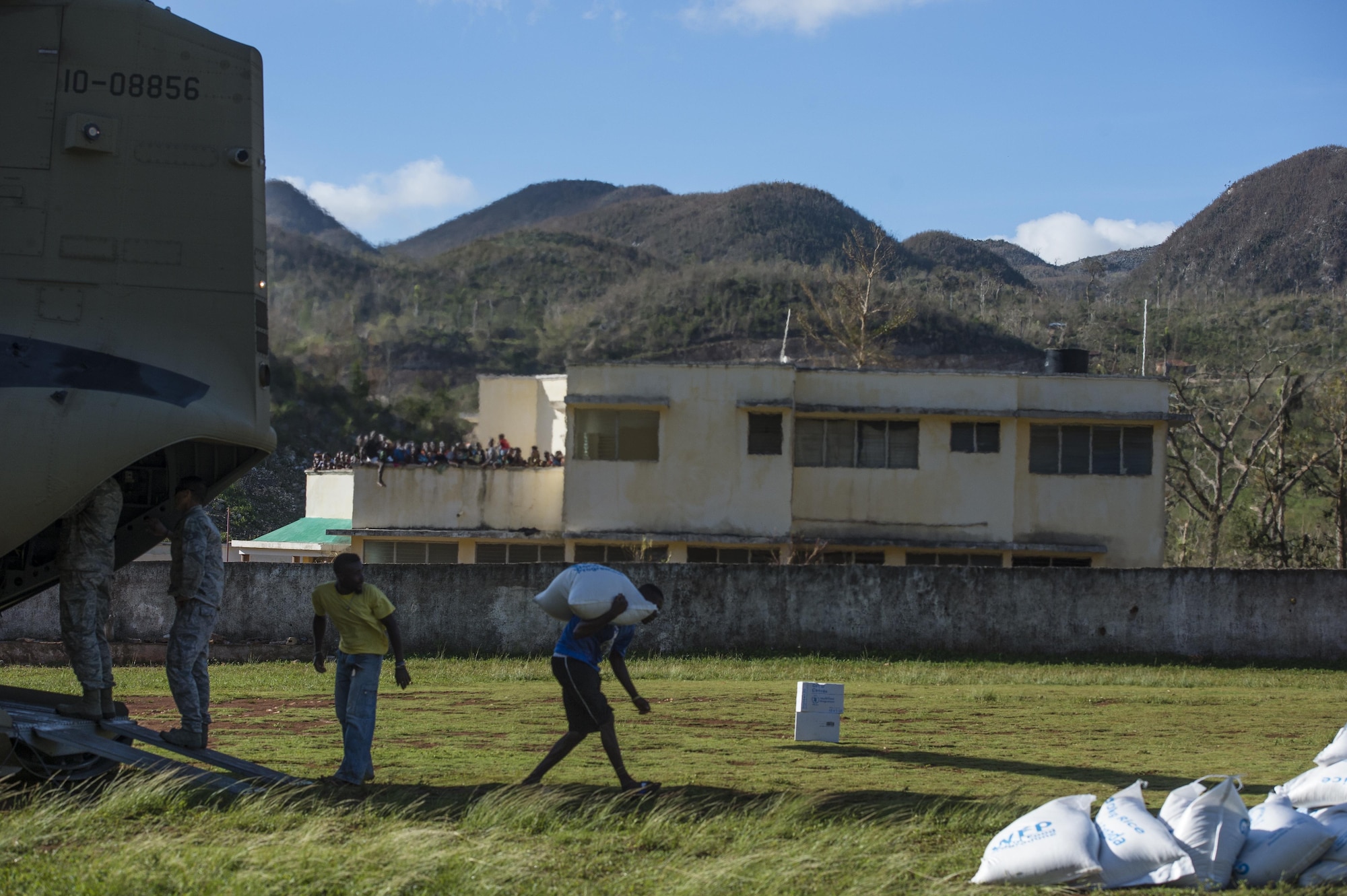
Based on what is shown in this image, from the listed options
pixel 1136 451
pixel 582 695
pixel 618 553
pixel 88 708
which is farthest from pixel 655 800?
pixel 1136 451

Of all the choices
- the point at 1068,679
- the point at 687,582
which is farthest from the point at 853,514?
the point at 1068,679

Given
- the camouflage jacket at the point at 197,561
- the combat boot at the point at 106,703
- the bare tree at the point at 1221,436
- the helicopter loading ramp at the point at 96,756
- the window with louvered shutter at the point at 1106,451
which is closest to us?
the helicopter loading ramp at the point at 96,756

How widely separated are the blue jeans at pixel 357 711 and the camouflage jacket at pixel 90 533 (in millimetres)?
2264

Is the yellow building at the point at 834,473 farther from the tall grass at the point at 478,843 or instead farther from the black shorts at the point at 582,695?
the tall grass at the point at 478,843

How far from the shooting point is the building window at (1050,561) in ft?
117

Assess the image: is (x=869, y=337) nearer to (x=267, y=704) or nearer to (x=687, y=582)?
(x=687, y=582)

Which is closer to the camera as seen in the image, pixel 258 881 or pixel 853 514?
pixel 258 881

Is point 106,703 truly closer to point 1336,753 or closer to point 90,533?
point 90,533

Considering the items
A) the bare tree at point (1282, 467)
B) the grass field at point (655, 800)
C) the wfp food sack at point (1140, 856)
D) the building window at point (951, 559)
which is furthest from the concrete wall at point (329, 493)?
the wfp food sack at point (1140, 856)

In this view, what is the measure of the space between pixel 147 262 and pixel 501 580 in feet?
47.9

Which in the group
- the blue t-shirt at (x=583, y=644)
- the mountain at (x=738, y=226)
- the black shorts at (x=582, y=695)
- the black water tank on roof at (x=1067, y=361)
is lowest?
the black shorts at (x=582, y=695)

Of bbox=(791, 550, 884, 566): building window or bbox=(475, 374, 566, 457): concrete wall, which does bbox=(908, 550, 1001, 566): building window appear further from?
bbox=(475, 374, 566, 457): concrete wall

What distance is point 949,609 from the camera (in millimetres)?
26406

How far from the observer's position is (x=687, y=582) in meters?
25.9
